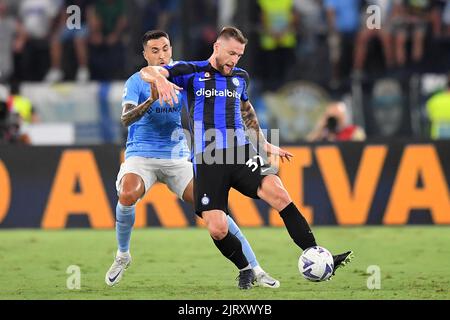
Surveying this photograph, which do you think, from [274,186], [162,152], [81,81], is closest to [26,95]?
[81,81]

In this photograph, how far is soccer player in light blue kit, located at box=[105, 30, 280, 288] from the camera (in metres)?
10.9

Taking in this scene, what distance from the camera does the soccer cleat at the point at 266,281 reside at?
33.7 ft

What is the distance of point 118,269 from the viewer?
1080cm

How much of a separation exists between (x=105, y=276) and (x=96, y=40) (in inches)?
354

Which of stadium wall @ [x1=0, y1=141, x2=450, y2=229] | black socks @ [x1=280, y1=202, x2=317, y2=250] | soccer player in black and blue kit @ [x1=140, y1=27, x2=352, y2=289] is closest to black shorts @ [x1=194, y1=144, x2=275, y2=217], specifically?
soccer player in black and blue kit @ [x1=140, y1=27, x2=352, y2=289]

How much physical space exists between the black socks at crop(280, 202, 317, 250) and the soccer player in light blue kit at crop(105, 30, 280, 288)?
1503mm

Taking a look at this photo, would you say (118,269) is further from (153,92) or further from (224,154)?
(153,92)

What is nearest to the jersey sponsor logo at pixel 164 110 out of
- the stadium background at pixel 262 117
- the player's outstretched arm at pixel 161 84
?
the player's outstretched arm at pixel 161 84

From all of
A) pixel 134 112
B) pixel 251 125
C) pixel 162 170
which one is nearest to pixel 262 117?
pixel 162 170

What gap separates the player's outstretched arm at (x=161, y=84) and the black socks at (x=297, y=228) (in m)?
1.28
